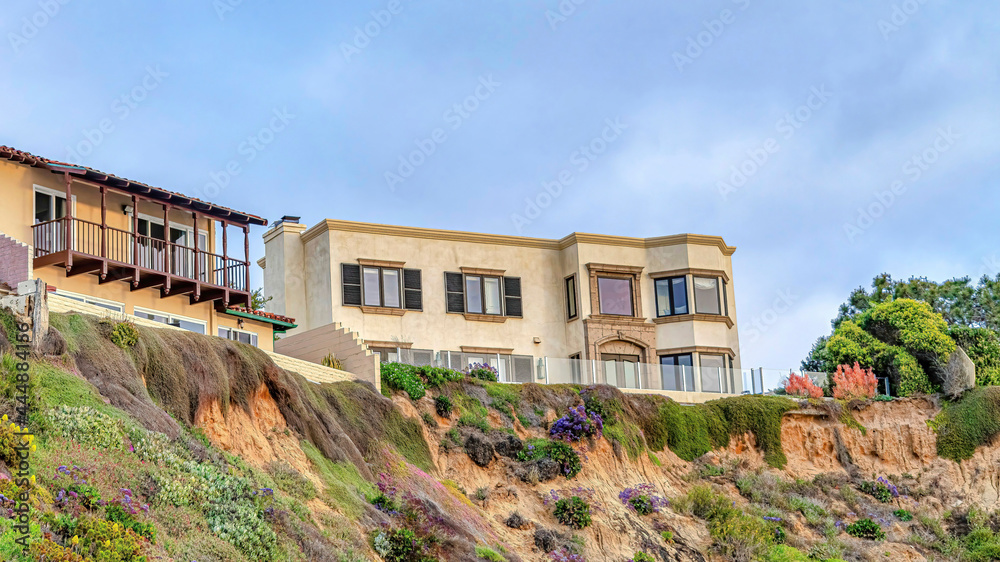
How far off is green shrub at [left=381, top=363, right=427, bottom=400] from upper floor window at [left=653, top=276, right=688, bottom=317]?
15492 mm

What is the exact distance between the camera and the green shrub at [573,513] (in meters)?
31.8

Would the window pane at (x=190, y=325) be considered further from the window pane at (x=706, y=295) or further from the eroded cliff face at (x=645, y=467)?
the window pane at (x=706, y=295)

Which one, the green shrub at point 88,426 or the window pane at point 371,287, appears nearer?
the green shrub at point 88,426

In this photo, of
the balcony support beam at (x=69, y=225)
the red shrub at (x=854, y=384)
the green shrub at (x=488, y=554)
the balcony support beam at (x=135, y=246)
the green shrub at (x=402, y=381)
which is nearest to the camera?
the green shrub at (x=488, y=554)

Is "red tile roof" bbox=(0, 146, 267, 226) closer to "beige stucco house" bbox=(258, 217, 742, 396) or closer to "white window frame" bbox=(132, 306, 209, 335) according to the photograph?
"white window frame" bbox=(132, 306, 209, 335)

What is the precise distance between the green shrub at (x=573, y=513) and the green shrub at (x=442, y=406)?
436 centimetres

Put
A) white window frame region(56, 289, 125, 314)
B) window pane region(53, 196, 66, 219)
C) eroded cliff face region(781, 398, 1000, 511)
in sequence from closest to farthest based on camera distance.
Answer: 1. white window frame region(56, 289, 125, 314)
2. window pane region(53, 196, 66, 219)
3. eroded cliff face region(781, 398, 1000, 511)

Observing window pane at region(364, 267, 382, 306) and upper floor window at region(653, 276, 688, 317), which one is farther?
upper floor window at region(653, 276, 688, 317)

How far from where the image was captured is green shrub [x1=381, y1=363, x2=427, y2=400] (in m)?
Answer: 33.8

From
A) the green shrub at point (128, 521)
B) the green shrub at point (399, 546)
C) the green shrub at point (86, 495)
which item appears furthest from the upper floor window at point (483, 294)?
the green shrub at point (86, 495)

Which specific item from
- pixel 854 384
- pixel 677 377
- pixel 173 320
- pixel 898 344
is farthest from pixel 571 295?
pixel 173 320

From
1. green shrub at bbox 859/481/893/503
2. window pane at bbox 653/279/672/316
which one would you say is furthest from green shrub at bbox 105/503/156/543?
window pane at bbox 653/279/672/316

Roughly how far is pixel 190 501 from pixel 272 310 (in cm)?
2532

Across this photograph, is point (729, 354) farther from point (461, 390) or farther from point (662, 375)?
point (461, 390)
